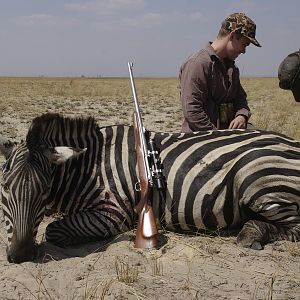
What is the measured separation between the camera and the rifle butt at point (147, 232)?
12.9 feet

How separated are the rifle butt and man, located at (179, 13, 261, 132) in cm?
173

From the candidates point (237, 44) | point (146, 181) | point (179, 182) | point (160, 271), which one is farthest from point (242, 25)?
point (160, 271)

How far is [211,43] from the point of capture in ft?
18.7

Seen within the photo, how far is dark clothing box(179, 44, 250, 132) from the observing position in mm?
5441

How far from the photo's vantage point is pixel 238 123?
18.3ft

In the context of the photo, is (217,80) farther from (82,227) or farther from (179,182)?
(82,227)

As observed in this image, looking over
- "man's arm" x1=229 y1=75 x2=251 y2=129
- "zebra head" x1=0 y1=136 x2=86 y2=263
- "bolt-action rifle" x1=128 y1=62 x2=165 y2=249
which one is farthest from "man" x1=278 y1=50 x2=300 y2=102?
"zebra head" x1=0 y1=136 x2=86 y2=263

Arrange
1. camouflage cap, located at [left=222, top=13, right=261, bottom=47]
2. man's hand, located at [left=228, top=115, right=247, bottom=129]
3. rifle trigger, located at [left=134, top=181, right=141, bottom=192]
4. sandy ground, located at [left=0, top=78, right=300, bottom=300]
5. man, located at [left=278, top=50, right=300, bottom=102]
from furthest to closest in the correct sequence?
1. man's hand, located at [left=228, top=115, right=247, bottom=129]
2. camouflage cap, located at [left=222, top=13, right=261, bottom=47]
3. rifle trigger, located at [left=134, top=181, right=141, bottom=192]
4. man, located at [left=278, top=50, right=300, bottom=102]
5. sandy ground, located at [left=0, top=78, right=300, bottom=300]

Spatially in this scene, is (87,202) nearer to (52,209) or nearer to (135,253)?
(52,209)

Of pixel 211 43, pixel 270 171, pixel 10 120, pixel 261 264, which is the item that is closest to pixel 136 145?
pixel 270 171

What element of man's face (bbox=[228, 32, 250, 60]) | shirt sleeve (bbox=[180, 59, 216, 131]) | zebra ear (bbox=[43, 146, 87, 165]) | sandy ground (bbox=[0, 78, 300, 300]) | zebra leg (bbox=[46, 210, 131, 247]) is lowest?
sandy ground (bbox=[0, 78, 300, 300])

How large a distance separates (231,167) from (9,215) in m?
1.91

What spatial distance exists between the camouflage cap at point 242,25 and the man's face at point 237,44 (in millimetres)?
53

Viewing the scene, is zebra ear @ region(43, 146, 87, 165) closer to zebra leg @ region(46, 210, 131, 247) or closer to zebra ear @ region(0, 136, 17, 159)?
zebra ear @ region(0, 136, 17, 159)
